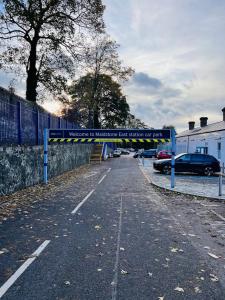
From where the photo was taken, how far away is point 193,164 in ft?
78.7

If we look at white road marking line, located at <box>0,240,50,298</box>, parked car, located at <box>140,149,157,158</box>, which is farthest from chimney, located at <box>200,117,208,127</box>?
white road marking line, located at <box>0,240,50,298</box>

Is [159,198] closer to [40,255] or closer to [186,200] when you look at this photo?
[186,200]

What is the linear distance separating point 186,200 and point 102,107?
58.2 metres

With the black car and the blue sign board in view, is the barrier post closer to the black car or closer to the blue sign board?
the blue sign board

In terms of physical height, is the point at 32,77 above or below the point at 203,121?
above

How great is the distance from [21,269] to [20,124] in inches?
408

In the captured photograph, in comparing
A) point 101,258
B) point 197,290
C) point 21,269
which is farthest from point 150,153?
point 197,290

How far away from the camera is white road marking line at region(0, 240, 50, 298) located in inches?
165

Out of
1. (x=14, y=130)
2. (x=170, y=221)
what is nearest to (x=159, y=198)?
(x=170, y=221)

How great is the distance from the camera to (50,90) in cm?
2577

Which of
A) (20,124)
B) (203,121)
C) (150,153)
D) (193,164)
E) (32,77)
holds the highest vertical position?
(32,77)

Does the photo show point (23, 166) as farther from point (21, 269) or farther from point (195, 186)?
point (21, 269)

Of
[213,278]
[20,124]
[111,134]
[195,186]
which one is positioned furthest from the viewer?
[111,134]

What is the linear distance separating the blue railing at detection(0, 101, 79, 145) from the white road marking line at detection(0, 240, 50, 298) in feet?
23.5
